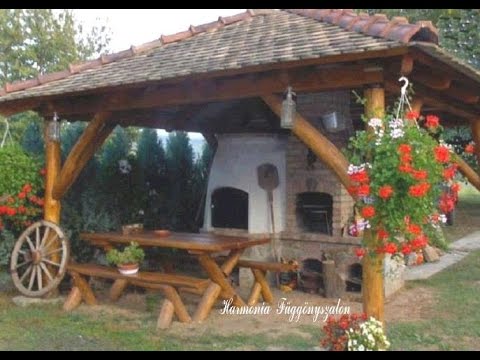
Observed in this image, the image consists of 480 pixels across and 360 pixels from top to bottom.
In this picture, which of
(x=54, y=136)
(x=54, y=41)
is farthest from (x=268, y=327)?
(x=54, y=41)

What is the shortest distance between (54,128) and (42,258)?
1.77 meters

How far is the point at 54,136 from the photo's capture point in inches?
306

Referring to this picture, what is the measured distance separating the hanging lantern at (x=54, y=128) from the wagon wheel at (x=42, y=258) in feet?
3.82

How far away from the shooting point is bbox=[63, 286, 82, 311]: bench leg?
23.7ft

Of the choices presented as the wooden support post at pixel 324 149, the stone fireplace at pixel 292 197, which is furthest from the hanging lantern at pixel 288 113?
the stone fireplace at pixel 292 197

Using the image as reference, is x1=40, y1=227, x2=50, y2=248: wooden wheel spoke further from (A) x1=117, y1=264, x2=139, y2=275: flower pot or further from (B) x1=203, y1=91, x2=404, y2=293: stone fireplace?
(B) x1=203, y1=91, x2=404, y2=293: stone fireplace

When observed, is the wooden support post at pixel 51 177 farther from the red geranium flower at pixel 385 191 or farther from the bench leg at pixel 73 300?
the red geranium flower at pixel 385 191

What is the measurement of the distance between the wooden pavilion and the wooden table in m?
1.13

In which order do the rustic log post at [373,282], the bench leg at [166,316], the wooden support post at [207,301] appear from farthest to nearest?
the wooden support post at [207,301] → the bench leg at [166,316] → the rustic log post at [373,282]

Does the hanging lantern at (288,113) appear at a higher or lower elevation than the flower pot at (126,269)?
higher

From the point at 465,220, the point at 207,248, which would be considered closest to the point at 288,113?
the point at 207,248

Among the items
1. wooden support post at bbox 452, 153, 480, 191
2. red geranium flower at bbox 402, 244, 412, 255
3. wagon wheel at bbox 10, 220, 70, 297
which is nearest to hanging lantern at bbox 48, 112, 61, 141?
wagon wheel at bbox 10, 220, 70, 297

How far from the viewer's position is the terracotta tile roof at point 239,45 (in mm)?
4945

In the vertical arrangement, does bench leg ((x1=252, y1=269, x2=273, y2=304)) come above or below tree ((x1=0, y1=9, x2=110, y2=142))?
below
